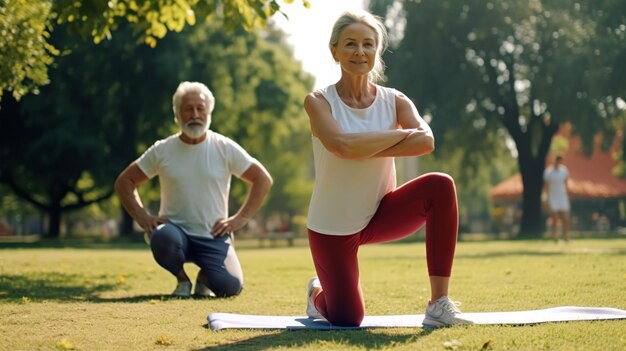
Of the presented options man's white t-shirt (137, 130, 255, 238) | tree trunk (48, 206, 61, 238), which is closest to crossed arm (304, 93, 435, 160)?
man's white t-shirt (137, 130, 255, 238)

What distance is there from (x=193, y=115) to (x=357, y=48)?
309 cm

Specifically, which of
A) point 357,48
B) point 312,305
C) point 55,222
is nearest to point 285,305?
point 312,305

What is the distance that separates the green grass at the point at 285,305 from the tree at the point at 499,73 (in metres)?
17.2

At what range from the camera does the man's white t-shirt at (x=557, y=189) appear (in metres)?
20.2

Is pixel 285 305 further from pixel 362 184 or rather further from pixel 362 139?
pixel 362 139

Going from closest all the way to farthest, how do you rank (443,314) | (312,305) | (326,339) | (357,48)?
(326,339) → (443,314) → (357,48) → (312,305)

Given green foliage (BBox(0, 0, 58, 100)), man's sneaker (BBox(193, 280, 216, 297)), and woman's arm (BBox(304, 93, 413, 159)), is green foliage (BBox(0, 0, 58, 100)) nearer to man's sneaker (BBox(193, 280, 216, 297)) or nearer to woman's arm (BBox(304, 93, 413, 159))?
man's sneaker (BBox(193, 280, 216, 297))

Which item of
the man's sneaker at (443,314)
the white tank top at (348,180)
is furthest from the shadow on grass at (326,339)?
the white tank top at (348,180)

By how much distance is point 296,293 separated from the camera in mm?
8680

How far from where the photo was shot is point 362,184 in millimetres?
5812

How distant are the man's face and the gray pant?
0.95 m

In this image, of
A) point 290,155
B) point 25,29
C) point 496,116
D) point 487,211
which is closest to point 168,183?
point 25,29

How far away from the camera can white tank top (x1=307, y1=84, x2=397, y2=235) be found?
5.79 meters

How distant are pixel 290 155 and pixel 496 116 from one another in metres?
25.9
